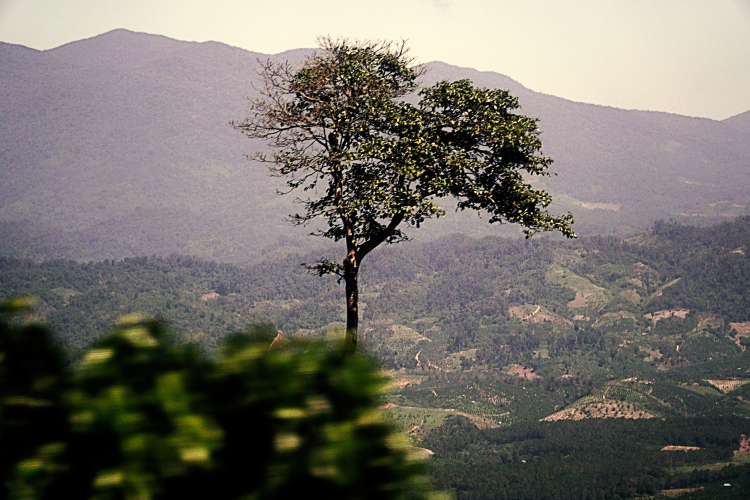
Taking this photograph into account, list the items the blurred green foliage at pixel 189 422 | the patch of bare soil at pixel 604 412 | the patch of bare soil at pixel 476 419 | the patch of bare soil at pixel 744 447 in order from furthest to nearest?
the patch of bare soil at pixel 476 419
the patch of bare soil at pixel 604 412
the patch of bare soil at pixel 744 447
the blurred green foliage at pixel 189 422

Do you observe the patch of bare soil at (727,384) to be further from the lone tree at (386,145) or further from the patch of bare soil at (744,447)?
the lone tree at (386,145)

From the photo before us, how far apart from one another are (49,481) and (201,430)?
34 cm

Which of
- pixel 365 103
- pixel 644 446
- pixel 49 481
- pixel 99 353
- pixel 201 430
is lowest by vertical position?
pixel 644 446

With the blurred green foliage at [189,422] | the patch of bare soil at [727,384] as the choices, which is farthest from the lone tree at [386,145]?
the patch of bare soil at [727,384]

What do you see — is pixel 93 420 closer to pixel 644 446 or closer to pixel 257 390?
pixel 257 390

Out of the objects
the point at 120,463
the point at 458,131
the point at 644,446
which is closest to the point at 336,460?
the point at 120,463

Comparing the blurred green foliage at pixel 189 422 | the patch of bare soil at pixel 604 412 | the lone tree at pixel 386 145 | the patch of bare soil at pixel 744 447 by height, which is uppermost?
the lone tree at pixel 386 145

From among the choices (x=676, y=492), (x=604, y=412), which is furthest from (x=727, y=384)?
(x=676, y=492)

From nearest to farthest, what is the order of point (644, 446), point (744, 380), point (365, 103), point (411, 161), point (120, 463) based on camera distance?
point (120, 463)
point (411, 161)
point (365, 103)
point (644, 446)
point (744, 380)

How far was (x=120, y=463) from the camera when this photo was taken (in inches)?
59.8

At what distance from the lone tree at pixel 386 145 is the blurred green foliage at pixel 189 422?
10499mm

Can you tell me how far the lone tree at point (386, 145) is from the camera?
41.0 feet

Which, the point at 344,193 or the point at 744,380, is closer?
the point at 344,193

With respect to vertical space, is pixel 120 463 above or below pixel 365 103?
below
